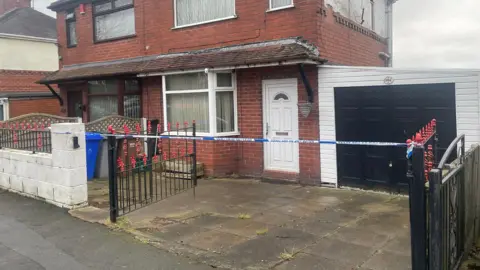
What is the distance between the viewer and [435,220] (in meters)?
3.19

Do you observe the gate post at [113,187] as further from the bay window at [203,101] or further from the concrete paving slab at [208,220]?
the bay window at [203,101]

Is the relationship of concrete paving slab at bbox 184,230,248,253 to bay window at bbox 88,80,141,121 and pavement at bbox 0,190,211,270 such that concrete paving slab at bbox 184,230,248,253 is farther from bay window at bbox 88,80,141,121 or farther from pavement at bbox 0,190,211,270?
bay window at bbox 88,80,141,121

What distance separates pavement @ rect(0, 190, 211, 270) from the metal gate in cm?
67

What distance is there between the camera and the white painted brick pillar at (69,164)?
22.9 feet

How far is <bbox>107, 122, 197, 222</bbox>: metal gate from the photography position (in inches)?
244

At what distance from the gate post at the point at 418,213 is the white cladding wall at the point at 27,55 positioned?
20.2 m

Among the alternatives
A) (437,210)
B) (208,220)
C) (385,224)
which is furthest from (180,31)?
(437,210)

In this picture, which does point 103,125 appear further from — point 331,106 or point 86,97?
point 331,106

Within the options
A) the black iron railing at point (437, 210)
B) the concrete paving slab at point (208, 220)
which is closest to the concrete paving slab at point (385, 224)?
the black iron railing at point (437, 210)

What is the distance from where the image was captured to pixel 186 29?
10453 mm

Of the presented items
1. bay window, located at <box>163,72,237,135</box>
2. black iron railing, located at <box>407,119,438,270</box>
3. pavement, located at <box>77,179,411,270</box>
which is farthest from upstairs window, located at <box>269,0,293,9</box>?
black iron railing, located at <box>407,119,438,270</box>

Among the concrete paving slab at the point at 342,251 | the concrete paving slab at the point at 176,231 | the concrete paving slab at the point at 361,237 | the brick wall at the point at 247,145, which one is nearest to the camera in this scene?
the concrete paving slab at the point at 342,251

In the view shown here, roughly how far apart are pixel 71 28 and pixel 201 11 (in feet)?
19.3

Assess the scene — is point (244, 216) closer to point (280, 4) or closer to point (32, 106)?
point (280, 4)
